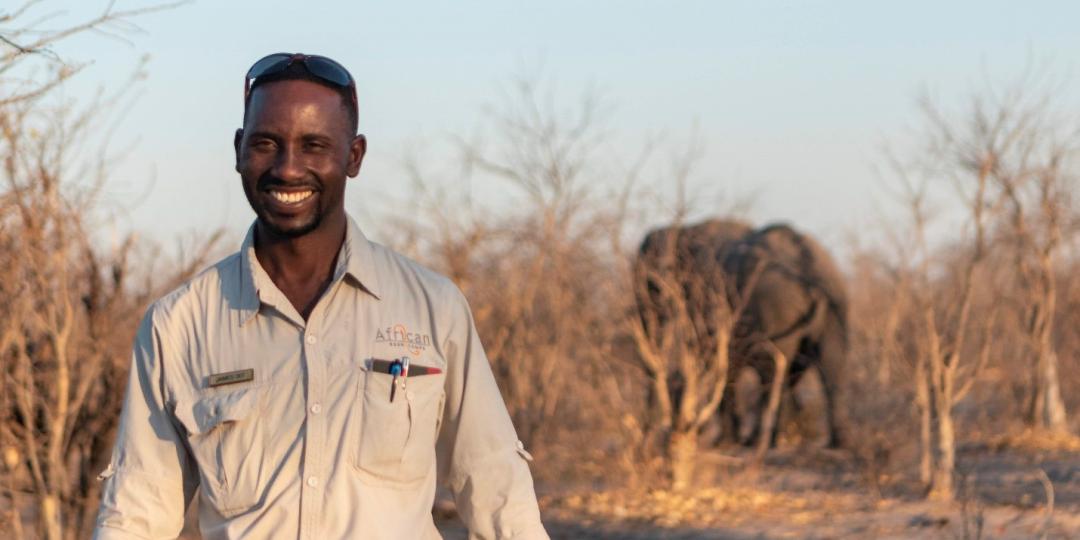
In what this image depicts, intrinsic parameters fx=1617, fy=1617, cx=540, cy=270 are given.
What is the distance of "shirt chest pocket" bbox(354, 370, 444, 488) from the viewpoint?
2652mm

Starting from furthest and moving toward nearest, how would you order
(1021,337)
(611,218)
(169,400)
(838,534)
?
(1021,337)
(611,218)
(838,534)
(169,400)

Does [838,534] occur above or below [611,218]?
below

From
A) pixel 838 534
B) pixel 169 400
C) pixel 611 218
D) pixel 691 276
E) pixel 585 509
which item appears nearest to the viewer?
pixel 169 400

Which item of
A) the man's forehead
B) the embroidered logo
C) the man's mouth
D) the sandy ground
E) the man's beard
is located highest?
the man's forehead

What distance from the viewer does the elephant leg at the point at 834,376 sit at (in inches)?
594

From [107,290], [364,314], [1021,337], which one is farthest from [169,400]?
[1021,337]

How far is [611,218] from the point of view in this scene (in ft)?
39.2

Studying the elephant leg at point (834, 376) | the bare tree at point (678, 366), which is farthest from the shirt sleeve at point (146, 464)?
the elephant leg at point (834, 376)

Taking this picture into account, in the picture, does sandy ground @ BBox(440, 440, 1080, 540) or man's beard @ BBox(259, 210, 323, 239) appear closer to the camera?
man's beard @ BBox(259, 210, 323, 239)

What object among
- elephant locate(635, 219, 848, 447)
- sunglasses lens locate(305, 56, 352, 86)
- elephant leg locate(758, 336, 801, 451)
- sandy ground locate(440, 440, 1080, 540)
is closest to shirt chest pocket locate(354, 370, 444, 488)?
sunglasses lens locate(305, 56, 352, 86)

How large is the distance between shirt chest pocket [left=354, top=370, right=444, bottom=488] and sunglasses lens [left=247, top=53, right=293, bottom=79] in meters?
0.54

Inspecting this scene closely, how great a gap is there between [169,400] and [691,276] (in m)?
10.5

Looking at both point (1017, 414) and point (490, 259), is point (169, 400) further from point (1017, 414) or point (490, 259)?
point (1017, 414)

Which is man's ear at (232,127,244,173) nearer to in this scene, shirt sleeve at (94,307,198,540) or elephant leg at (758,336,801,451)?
shirt sleeve at (94,307,198,540)
